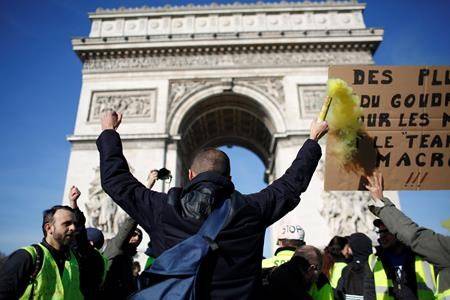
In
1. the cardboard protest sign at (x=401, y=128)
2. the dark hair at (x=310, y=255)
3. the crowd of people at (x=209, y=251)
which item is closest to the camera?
the crowd of people at (x=209, y=251)

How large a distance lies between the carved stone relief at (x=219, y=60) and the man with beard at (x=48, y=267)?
12559mm

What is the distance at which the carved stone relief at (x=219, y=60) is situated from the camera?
14102 mm

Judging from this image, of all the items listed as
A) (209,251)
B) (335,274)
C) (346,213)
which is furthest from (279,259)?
(346,213)

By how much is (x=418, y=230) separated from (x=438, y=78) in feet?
4.64

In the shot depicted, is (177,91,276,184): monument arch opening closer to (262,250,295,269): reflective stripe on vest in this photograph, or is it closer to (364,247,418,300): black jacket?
(262,250,295,269): reflective stripe on vest

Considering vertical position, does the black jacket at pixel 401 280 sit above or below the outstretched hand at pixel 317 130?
below

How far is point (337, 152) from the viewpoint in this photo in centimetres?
251

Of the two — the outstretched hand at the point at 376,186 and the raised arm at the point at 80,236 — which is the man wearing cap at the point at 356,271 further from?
the raised arm at the point at 80,236

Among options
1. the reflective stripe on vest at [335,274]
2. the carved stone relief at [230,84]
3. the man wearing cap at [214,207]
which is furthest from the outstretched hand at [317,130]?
the carved stone relief at [230,84]

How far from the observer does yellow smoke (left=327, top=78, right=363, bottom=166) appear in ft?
7.82

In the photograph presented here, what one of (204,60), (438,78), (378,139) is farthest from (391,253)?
(204,60)

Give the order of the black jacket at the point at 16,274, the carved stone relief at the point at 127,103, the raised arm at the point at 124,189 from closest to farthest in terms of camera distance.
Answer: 1. the raised arm at the point at 124,189
2. the black jacket at the point at 16,274
3. the carved stone relief at the point at 127,103

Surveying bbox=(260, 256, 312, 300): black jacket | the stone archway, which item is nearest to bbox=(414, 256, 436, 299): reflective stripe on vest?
bbox=(260, 256, 312, 300): black jacket

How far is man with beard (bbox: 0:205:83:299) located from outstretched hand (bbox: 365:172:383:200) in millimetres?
2009
